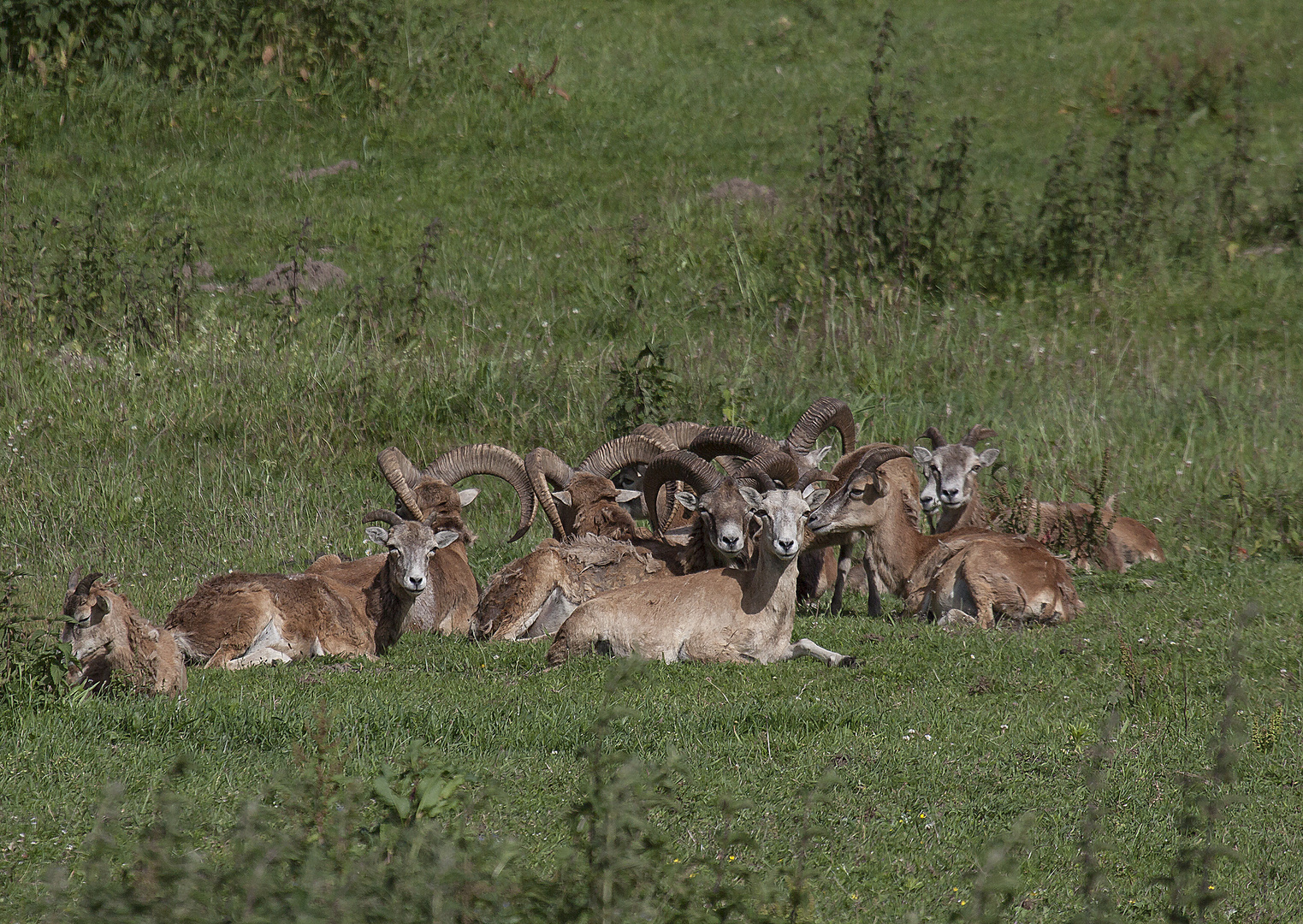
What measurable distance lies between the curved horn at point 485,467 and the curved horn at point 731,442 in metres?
1.52

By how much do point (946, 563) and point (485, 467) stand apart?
13.5ft

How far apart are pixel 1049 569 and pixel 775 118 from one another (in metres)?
16.8

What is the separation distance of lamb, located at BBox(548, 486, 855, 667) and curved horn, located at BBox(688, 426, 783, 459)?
2.52 meters

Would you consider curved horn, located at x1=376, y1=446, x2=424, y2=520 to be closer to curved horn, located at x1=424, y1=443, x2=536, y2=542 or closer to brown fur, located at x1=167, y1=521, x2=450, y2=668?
curved horn, located at x1=424, y1=443, x2=536, y2=542

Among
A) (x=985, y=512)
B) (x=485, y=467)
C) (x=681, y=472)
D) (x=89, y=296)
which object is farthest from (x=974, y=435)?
(x=89, y=296)

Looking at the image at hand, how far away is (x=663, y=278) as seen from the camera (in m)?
19.4

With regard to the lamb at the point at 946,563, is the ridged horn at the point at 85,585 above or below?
above

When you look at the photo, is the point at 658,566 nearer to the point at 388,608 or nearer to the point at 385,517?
the point at 388,608

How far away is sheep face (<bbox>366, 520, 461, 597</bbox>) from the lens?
9406 mm

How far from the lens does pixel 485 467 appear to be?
12.3 metres

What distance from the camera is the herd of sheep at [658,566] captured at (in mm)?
9219

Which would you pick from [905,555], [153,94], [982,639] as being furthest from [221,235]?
[982,639]

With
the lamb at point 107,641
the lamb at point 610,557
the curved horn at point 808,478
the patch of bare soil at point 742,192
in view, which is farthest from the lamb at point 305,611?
the patch of bare soil at point 742,192

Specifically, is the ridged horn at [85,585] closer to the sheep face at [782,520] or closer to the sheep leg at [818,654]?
the sheep face at [782,520]
